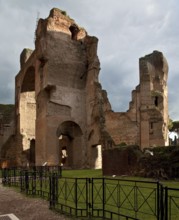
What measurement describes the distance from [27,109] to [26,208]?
2795 cm

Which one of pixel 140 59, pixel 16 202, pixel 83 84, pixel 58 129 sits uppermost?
pixel 140 59

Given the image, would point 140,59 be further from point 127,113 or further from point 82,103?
point 82,103

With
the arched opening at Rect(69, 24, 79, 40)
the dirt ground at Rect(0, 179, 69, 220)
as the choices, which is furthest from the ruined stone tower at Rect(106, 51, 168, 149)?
the dirt ground at Rect(0, 179, 69, 220)

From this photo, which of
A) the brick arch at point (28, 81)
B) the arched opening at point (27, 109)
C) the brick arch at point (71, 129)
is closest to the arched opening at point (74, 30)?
the brick arch at point (28, 81)

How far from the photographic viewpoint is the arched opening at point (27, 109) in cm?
3394

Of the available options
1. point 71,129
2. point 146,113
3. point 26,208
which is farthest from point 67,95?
point 26,208

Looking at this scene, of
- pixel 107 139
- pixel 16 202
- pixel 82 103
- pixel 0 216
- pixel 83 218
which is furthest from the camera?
pixel 82 103

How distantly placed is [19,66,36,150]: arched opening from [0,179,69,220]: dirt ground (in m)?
23.6

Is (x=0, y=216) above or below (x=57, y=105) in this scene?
Result: below

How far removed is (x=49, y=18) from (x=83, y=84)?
6.42 m

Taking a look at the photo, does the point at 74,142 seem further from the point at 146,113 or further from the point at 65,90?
the point at 146,113

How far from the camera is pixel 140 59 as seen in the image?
3844 cm

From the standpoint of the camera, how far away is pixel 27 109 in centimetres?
3575

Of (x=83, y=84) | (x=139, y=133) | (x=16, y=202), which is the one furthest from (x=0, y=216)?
(x=139, y=133)
